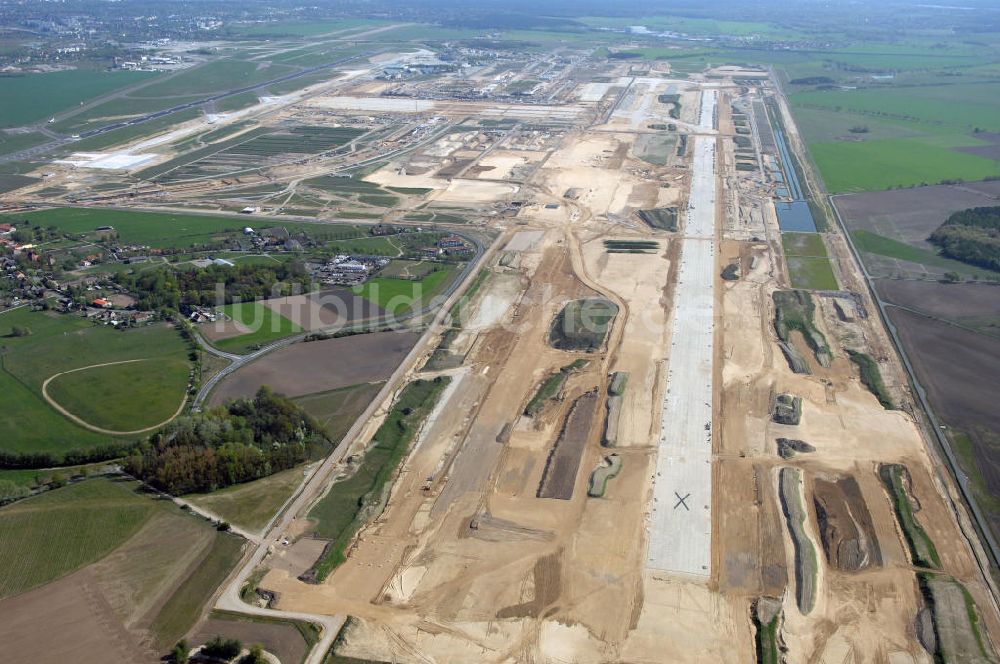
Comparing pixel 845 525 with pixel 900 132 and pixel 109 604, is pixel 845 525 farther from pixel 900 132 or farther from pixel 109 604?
pixel 900 132

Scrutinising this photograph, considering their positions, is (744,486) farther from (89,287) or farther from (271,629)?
(89,287)

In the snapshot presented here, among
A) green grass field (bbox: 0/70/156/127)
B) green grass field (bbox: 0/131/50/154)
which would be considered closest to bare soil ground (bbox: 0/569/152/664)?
green grass field (bbox: 0/131/50/154)

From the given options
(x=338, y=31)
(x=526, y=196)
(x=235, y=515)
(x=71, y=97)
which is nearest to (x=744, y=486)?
(x=235, y=515)

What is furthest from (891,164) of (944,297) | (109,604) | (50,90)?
(50,90)

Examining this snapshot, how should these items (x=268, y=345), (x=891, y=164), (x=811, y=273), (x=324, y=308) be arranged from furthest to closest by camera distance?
(x=891, y=164), (x=811, y=273), (x=324, y=308), (x=268, y=345)

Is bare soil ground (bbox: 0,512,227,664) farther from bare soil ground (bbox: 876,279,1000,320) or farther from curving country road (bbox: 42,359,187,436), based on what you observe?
bare soil ground (bbox: 876,279,1000,320)

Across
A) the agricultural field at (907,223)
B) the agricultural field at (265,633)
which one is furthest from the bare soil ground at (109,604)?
the agricultural field at (907,223)
